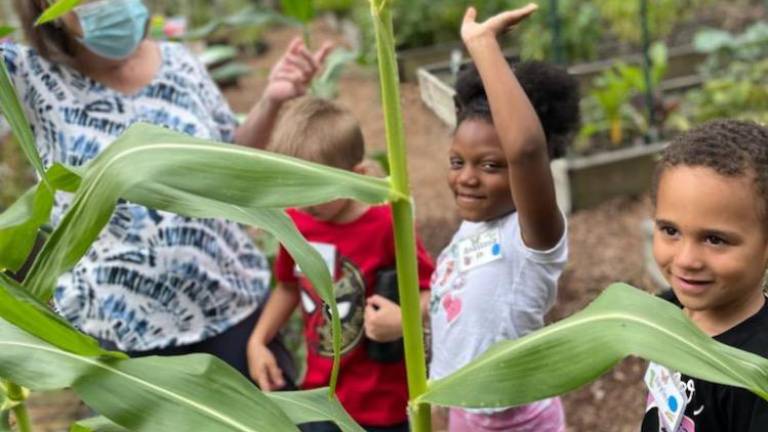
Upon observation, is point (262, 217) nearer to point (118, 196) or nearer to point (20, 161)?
point (118, 196)

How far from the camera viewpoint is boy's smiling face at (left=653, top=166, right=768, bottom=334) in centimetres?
118

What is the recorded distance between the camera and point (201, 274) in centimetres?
194

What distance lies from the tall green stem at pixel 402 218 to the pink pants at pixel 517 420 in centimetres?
42

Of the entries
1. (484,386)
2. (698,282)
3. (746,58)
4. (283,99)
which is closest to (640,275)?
(746,58)

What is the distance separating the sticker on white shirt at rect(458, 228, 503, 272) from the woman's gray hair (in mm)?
913

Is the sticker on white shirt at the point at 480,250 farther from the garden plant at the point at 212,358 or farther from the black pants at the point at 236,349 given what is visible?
the black pants at the point at 236,349

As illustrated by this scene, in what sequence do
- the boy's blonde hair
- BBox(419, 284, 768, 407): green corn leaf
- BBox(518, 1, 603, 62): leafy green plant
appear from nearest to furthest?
BBox(419, 284, 768, 407): green corn leaf, the boy's blonde hair, BBox(518, 1, 603, 62): leafy green plant

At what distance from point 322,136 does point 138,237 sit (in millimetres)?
451

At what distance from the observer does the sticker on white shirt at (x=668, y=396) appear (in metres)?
1.21

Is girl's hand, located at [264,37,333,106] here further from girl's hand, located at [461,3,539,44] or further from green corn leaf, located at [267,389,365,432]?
green corn leaf, located at [267,389,365,432]

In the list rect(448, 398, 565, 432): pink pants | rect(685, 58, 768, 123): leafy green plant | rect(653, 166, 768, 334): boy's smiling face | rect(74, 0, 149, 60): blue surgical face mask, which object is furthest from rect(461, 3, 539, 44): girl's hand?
rect(685, 58, 768, 123): leafy green plant

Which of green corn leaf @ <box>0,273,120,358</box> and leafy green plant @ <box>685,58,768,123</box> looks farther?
leafy green plant @ <box>685,58,768,123</box>

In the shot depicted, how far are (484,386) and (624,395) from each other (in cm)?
196

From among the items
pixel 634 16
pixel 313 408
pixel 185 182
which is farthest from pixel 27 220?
pixel 634 16
